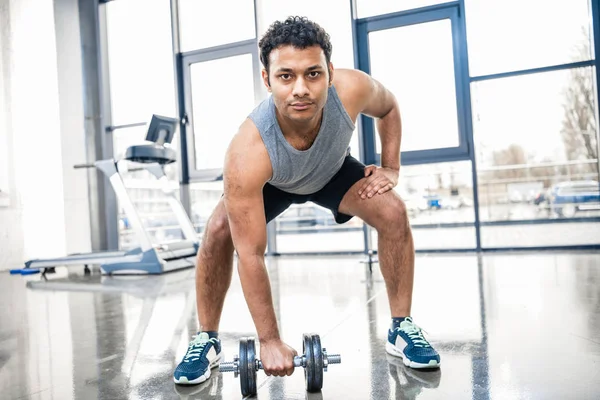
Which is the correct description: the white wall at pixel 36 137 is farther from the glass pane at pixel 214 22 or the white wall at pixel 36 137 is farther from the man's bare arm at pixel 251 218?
the man's bare arm at pixel 251 218

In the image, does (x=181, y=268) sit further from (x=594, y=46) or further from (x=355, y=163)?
(x=594, y=46)

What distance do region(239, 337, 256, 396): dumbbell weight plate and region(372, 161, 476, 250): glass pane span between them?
3044 mm

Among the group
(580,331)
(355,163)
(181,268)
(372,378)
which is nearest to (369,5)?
(181,268)

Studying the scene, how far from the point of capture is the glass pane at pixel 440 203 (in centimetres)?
388

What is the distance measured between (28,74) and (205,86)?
1783 mm

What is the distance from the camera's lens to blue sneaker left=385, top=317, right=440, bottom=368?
3.97 feet

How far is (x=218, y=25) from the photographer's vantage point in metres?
4.66

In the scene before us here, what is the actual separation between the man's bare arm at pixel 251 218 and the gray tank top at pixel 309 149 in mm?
35

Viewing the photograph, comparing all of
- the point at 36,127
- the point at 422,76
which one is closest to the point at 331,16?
the point at 422,76

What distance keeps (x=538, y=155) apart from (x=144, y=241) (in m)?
3.14

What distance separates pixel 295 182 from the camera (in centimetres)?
128

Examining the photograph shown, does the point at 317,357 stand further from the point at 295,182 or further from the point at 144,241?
the point at 144,241

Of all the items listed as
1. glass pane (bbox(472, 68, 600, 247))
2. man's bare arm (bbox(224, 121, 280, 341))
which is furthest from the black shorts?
glass pane (bbox(472, 68, 600, 247))

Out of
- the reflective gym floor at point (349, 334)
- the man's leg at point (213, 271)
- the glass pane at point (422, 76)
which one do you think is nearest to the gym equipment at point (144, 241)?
the reflective gym floor at point (349, 334)
